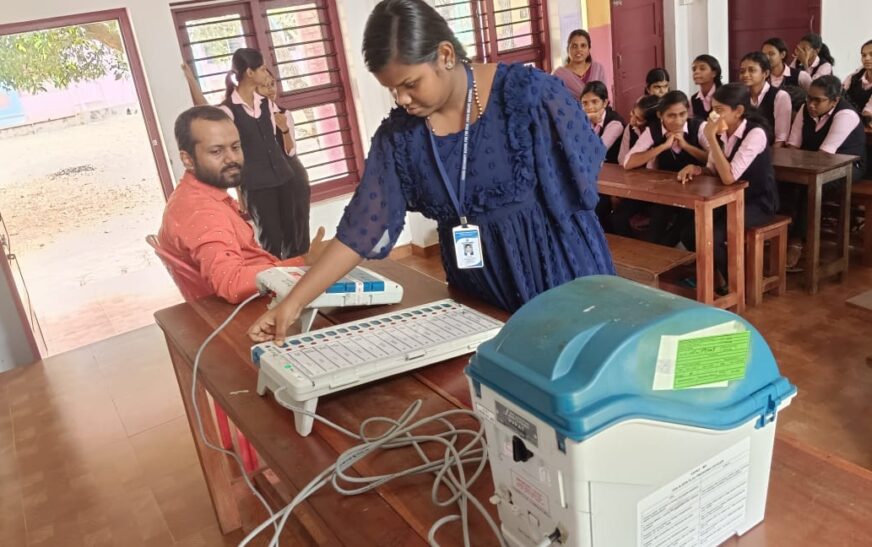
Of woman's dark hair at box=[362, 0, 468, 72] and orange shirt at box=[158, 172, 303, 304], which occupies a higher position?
woman's dark hair at box=[362, 0, 468, 72]

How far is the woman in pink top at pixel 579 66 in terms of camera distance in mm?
4895

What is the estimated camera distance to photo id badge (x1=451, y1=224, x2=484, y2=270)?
139 centimetres

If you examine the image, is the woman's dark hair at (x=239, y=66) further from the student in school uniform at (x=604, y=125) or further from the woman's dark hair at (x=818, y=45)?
the woman's dark hair at (x=818, y=45)

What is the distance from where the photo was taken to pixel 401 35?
3.91 feet

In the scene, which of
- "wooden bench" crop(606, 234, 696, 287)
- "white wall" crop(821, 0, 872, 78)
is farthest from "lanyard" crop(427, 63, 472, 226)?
"white wall" crop(821, 0, 872, 78)

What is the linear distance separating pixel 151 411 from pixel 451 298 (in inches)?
82.6

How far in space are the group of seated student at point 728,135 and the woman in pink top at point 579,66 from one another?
613 mm

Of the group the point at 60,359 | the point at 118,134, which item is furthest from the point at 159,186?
the point at 60,359

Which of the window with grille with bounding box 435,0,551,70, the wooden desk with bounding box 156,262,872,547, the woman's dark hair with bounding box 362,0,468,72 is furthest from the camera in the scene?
the window with grille with bounding box 435,0,551,70

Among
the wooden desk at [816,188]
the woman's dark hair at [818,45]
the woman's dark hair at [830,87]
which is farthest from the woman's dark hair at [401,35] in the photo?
the woman's dark hair at [818,45]

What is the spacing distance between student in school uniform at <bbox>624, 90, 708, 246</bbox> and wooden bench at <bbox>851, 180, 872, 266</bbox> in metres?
0.76

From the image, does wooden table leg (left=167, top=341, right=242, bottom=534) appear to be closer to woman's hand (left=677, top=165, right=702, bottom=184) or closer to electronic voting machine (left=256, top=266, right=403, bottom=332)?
electronic voting machine (left=256, top=266, right=403, bottom=332)

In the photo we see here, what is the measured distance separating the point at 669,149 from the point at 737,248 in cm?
76

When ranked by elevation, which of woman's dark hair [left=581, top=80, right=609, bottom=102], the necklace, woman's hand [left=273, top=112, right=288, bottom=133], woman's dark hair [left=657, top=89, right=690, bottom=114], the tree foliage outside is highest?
the tree foliage outside
